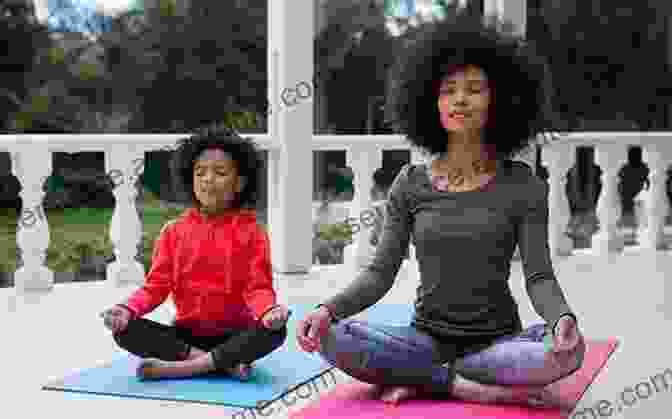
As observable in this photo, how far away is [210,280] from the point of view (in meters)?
3.14

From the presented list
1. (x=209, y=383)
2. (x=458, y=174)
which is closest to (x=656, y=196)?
(x=458, y=174)

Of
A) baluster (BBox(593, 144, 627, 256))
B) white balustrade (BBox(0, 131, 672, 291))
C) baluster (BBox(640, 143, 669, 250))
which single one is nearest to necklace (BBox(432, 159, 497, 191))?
white balustrade (BBox(0, 131, 672, 291))

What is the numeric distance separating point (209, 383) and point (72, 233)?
11.5 feet

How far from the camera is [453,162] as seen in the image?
115 inches

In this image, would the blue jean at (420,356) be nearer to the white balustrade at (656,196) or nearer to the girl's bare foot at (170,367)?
the girl's bare foot at (170,367)

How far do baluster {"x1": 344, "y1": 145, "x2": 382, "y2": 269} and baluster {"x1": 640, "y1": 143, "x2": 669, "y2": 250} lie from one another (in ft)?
6.19

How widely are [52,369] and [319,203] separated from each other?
3.08 metres

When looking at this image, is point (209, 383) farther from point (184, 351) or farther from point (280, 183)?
point (280, 183)

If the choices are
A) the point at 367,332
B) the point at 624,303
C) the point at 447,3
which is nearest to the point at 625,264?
the point at 624,303

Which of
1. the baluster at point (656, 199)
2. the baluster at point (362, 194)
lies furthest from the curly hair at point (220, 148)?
the baluster at point (656, 199)

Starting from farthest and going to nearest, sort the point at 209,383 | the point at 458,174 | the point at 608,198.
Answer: the point at 608,198, the point at 209,383, the point at 458,174

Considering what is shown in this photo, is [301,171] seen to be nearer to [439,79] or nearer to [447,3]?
[447,3]

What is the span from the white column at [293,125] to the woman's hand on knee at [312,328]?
268 centimetres

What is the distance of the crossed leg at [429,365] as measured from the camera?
2.73 m
